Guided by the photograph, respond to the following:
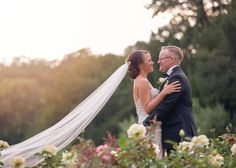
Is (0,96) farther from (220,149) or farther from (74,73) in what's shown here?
(220,149)

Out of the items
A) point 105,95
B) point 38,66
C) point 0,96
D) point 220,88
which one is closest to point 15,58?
point 38,66

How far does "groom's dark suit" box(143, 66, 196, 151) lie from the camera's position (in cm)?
740

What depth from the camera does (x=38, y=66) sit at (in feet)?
237

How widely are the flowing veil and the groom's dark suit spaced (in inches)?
36.4

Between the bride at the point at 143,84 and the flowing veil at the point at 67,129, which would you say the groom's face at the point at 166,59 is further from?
the flowing veil at the point at 67,129

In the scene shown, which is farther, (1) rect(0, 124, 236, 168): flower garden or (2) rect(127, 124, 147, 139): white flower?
(2) rect(127, 124, 147, 139): white flower

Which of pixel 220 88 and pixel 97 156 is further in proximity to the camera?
pixel 220 88

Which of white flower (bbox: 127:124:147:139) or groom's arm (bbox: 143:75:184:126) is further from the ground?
white flower (bbox: 127:124:147:139)

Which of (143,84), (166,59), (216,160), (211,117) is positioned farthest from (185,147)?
(211,117)

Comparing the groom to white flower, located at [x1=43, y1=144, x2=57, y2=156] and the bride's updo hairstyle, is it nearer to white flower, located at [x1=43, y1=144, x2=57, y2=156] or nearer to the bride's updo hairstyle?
the bride's updo hairstyle

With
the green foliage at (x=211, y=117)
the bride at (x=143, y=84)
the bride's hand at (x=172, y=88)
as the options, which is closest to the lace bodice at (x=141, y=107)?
the bride at (x=143, y=84)

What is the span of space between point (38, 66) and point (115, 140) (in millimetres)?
67440

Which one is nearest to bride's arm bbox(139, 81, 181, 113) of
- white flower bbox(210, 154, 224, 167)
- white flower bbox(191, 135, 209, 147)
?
white flower bbox(191, 135, 209, 147)

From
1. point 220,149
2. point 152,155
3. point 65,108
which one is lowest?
point 65,108
